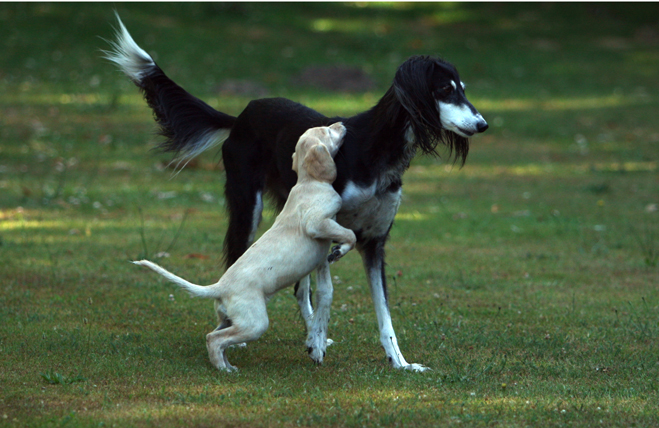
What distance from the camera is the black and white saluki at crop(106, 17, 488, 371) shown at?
Result: 191 inches

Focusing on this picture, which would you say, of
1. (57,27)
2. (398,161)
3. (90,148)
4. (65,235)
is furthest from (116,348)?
(57,27)

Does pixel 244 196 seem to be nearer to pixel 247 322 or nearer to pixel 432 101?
pixel 247 322

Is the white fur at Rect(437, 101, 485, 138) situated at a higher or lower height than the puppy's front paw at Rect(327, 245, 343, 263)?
higher

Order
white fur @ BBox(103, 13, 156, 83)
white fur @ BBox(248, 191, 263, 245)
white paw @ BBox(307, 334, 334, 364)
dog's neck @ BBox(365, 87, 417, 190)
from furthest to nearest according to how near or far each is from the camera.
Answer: white fur @ BBox(103, 13, 156, 83) → white fur @ BBox(248, 191, 263, 245) → white paw @ BBox(307, 334, 334, 364) → dog's neck @ BBox(365, 87, 417, 190)

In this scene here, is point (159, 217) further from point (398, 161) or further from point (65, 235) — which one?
point (398, 161)

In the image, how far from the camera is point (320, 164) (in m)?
4.87

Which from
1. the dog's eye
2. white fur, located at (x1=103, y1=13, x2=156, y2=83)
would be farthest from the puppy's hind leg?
white fur, located at (x1=103, y1=13, x2=156, y2=83)

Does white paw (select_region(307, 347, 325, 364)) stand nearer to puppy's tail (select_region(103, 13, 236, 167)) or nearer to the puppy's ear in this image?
the puppy's ear

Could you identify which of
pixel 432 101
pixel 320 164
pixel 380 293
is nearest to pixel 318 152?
pixel 320 164

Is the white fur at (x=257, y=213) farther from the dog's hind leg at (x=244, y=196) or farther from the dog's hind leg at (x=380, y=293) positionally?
the dog's hind leg at (x=380, y=293)

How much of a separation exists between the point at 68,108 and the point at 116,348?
10.7 m

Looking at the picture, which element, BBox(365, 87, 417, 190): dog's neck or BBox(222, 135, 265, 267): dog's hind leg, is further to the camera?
BBox(222, 135, 265, 267): dog's hind leg

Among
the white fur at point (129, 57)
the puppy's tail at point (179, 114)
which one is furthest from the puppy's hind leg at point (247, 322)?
the white fur at point (129, 57)

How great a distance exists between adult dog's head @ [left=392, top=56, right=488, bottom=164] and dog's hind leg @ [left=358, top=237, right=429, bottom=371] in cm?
78
